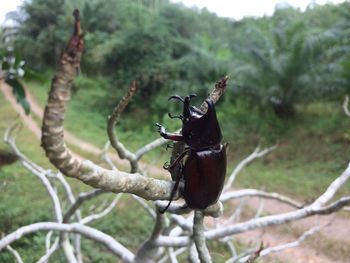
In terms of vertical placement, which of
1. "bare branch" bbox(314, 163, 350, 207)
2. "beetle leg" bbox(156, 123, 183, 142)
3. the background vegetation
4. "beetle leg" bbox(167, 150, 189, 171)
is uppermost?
"beetle leg" bbox(156, 123, 183, 142)

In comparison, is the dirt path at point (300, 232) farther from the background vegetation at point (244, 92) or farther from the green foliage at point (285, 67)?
the green foliage at point (285, 67)

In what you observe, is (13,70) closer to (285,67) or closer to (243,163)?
(243,163)

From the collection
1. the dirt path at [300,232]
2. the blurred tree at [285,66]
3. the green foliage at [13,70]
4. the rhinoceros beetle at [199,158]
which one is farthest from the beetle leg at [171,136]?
the blurred tree at [285,66]

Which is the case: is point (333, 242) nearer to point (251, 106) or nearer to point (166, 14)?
point (251, 106)

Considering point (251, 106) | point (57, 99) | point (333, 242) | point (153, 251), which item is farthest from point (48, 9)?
point (57, 99)

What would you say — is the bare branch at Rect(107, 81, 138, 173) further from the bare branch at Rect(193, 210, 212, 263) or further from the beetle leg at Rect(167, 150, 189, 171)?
the bare branch at Rect(193, 210, 212, 263)

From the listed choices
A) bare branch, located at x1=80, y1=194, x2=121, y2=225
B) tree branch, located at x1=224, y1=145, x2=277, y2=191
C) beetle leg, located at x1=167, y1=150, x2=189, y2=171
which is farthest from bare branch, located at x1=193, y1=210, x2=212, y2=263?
tree branch, located at x1=224, y1=145, x2=277, y2=191
